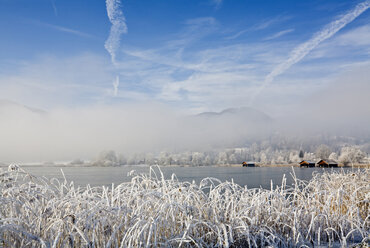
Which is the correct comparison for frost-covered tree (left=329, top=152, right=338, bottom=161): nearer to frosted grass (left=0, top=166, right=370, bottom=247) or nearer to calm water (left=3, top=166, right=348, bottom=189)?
calm water (left=3, top=166, right=348, bottom=189)

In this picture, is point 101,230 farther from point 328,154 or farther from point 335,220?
point 328,154

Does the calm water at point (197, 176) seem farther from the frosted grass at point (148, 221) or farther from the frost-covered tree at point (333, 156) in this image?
the frost-covered tree at point (333, 156)

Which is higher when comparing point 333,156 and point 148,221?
point 333,156

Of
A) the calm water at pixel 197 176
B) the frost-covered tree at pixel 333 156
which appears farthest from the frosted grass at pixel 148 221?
the frost-covered tree at pixel 333 156

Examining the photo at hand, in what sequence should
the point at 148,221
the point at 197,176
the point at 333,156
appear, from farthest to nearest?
the point at 333,156 < the point at 197,176 < the point at 148,221

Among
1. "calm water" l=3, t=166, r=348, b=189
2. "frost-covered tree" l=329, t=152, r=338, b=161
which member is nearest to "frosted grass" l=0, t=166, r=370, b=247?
"calm water" l=3, t=166, r=348, b=189

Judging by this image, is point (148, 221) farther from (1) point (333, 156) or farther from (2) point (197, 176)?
(1) point (333, 156)

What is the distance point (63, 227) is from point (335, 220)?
4067 mm

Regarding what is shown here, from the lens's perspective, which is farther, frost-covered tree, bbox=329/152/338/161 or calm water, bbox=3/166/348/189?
frost-covered tree, bbox=329/152/338/161

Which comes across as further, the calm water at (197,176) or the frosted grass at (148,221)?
the calm water at (197,176)

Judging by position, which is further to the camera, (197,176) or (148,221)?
(197,176)

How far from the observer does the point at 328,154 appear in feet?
208

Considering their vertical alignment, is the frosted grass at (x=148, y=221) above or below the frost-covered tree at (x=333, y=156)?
below

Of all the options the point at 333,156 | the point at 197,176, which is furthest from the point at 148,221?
the point at 333,156
